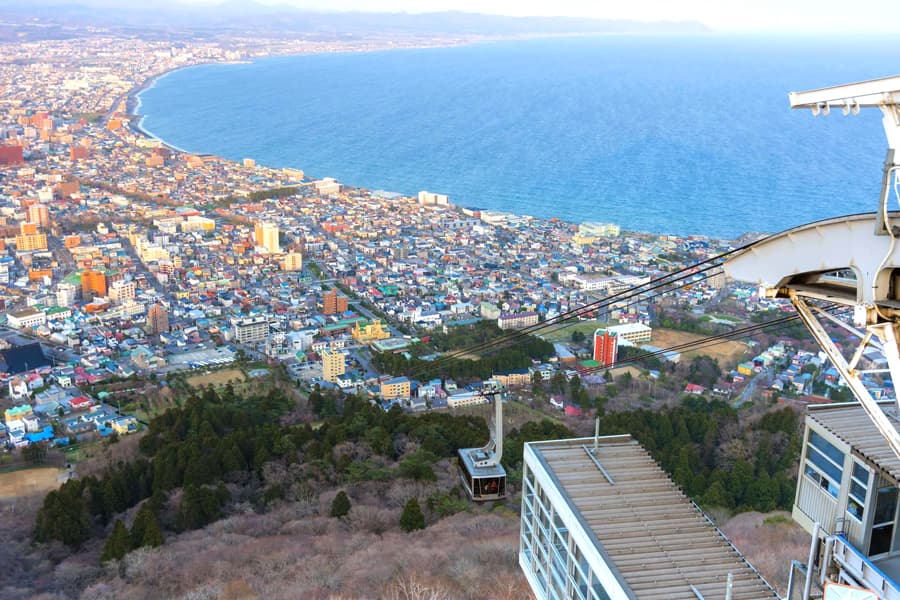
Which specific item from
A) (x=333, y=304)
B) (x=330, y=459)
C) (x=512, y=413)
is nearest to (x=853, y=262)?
(x=330, y=459)

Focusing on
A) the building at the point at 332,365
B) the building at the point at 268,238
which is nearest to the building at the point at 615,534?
the building at the point at 332,365

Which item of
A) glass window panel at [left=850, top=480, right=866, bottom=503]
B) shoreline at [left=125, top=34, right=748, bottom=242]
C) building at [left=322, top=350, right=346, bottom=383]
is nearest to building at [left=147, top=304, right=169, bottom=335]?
building at [left=322, top=350, right=346, bottom=383]

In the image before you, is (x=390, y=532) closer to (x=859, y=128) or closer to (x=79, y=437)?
(x=79, y=437)

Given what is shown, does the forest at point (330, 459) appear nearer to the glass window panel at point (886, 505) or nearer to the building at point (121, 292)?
the glass window panel at point (886, 505)

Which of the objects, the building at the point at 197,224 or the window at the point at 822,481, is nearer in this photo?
the window at the point at 822,481

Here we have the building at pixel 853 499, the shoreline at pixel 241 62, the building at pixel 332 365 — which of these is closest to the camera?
the building at pixel 853 499

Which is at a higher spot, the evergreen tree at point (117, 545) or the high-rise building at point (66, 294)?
the evergreen tree at point (117, 545)

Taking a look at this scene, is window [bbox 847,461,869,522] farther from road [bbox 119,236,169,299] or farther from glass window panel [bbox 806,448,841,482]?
road [bbox 119,236,169,299]
